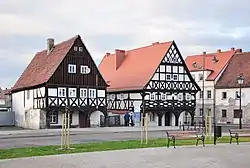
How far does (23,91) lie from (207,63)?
28.5 metres

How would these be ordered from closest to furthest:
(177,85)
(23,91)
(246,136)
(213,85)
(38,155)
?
(38,155)
(246,136)
(23,91)
(177,85)
(213,85)

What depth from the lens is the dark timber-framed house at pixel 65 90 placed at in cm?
4503

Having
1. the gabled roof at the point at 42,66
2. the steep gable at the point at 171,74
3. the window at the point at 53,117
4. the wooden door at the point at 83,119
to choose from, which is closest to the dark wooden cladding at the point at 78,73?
the gabled roof at the point at 42,66

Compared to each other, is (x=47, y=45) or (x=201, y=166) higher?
(x=47, y=45)

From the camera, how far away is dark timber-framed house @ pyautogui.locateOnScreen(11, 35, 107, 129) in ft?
148

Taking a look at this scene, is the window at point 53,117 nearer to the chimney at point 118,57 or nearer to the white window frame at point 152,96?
the white window frame at point 152,96

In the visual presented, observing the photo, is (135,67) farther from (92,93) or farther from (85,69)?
(85,69)

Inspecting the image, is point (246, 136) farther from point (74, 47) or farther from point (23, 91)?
point (23, 91)

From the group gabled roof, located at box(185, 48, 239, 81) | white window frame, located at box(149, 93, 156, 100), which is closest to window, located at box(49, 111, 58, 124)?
white window frame, located at box(149, 93, 156, 100)

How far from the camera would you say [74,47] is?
46.2 metres

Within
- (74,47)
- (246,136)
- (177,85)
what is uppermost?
(74,47)

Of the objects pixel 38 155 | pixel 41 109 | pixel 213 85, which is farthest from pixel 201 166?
pixel 213 85

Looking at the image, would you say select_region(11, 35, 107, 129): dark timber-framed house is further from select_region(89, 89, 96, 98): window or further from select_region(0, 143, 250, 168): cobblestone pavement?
select_region(0, 143, 250, 168): cobblestone pavement

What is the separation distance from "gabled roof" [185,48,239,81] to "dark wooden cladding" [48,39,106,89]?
863 inches
